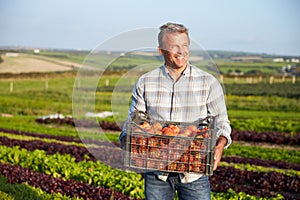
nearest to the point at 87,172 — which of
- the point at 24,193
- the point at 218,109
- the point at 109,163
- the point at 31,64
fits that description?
the point at 24,193

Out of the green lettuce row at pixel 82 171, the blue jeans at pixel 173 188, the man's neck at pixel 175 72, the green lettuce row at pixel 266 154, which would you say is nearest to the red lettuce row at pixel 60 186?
the green lettuce row at pixel 82 171

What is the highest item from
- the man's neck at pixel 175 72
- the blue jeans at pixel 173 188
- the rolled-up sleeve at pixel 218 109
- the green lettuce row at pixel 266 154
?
the man's neck at pixel 175 72

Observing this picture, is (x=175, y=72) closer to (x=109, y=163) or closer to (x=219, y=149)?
(x=219, y=149)

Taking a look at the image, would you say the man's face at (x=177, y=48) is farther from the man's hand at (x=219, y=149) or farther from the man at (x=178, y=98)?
the man's hand at (x=219, y=149)

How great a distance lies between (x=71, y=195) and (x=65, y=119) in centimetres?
1540

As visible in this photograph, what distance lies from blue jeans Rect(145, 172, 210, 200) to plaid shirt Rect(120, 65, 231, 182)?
0.27 ft

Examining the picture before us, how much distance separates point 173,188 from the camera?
3186 mm

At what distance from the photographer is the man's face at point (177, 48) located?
297cm

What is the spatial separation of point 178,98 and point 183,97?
3cm

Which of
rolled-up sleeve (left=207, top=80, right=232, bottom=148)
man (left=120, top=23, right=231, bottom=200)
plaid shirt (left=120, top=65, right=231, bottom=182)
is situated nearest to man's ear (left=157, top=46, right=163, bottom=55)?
man (left=120, top=23, right=231, bottom=200)

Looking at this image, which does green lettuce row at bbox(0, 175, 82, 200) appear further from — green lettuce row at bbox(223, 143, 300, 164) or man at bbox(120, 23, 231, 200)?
green lettuce row at bbox(223, 143, 300, 164)

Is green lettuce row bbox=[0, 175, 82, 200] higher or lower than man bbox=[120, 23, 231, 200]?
lower

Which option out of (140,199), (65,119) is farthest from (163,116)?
(65,119)

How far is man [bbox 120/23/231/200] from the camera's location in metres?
2.99
